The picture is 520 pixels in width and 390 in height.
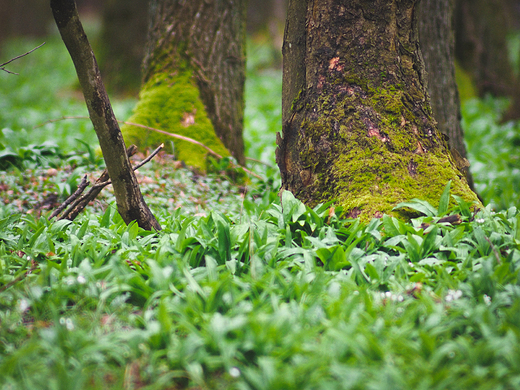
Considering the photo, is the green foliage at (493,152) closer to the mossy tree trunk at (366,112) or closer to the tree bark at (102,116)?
the mossy tree trunk at (366,112)

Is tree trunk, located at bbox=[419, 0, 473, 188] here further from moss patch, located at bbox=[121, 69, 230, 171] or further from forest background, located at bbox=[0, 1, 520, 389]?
moss patch, located at bbox=[121, 69, 230, 171]

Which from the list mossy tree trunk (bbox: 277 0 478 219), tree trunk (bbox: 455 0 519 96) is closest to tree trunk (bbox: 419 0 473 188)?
mossy tree trunk (bbox: 277 0 478 219)

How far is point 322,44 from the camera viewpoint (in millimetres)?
2656

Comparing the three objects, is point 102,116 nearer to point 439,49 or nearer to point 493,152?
point 439,49

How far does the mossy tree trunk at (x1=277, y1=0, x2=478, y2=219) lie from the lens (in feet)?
8.34

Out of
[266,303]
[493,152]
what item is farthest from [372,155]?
[493,152]

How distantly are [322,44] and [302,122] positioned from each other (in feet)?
1.90

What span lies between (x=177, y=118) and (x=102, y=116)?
2122 mm

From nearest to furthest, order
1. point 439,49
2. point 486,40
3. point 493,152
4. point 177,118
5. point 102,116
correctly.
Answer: point 102,116 → point 177,118 → point 439,49 → point 493,152 → point 486,40

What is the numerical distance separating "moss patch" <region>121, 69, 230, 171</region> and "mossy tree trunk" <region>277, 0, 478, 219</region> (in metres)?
2.00

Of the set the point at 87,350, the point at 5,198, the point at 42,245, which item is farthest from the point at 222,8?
the point at 87,350

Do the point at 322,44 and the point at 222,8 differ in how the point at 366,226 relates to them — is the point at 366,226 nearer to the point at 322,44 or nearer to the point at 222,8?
the point at 322,44

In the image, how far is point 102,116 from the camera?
7.73ft

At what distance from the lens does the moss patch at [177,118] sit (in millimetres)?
4348
